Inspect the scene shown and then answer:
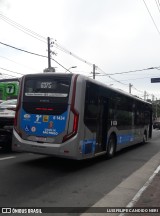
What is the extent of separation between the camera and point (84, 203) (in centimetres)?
672

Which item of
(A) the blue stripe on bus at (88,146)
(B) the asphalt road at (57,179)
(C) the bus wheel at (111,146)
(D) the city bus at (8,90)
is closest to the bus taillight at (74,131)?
(A) the blue stripe on bus at (88,146)

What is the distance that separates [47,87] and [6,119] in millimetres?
3022

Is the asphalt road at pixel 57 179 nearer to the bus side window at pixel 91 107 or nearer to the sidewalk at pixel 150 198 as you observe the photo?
the sidewalk at pixel 150 198

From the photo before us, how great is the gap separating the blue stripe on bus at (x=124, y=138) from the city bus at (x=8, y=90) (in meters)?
4.69

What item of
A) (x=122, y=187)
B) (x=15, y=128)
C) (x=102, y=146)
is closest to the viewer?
(x=122, y=187)

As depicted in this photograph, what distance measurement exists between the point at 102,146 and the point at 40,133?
9.57ft

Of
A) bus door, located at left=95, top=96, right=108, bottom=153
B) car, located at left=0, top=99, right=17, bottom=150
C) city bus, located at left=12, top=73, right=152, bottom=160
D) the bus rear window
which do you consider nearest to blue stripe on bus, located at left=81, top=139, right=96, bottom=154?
city bus, located at left=12, top=73, right=152, bottom=160

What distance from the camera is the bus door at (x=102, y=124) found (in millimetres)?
11802

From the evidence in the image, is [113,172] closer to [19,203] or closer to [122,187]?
[122,187]

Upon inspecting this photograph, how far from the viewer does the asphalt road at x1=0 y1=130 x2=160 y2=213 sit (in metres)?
6.82

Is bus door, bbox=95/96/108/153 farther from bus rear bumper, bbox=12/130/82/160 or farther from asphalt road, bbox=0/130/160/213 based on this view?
bus rear bumper, bbox=12/130/82/160

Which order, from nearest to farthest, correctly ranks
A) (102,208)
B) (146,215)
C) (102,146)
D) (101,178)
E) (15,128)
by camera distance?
(146,215) → (102,208) → (101,178) → (15,128) → (102,146)

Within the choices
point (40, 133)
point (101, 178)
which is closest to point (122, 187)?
point (101, 178)

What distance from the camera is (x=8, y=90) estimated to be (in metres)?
13.8
